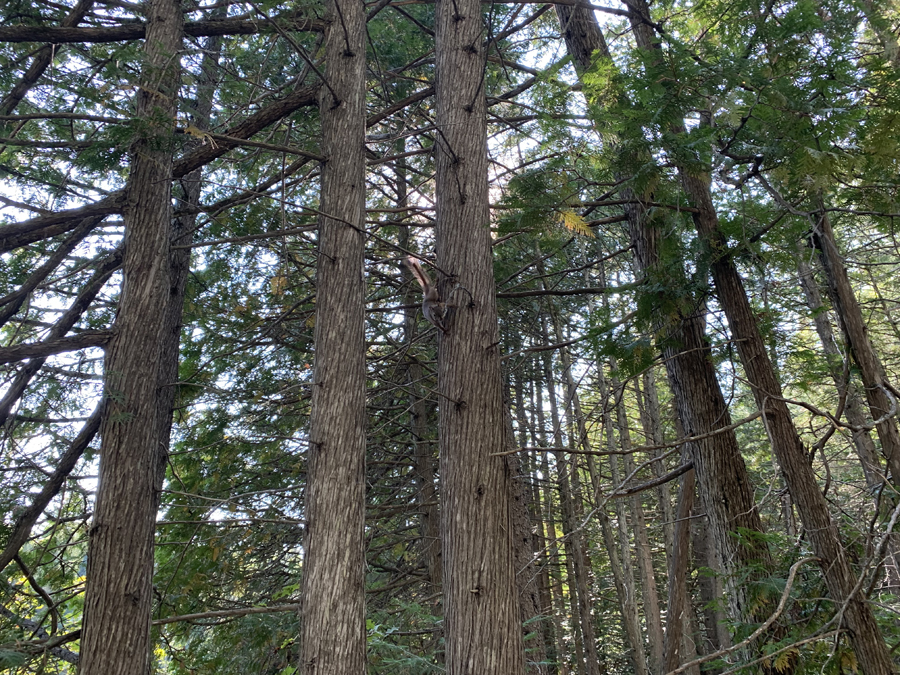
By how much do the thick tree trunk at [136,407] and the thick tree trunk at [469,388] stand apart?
2.26 meters

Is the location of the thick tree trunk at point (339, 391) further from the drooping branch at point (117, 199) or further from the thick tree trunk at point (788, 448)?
the thick tree trunk at point (788, 448)

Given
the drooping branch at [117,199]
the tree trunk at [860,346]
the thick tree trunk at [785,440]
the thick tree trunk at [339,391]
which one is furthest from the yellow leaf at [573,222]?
the drooping branch at [117,199]

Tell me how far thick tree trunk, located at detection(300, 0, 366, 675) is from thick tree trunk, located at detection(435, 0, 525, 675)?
59cm

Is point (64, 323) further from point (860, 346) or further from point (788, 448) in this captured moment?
point (860, 346)

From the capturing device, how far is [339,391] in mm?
4023

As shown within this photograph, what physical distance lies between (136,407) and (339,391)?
1600mm

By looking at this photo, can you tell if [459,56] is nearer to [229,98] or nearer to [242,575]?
[229,98]

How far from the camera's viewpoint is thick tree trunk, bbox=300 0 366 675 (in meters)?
3.50

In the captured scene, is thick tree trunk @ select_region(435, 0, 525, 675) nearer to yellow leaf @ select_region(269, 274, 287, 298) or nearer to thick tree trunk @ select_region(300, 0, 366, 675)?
thick tree trunk @ select_region(300, 0, 366, 675)

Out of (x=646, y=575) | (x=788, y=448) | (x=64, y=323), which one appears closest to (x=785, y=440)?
(x=788, y=448)

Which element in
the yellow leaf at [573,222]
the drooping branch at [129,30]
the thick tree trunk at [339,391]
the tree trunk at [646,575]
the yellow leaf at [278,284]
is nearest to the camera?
the thick tree trunk at [339,391]

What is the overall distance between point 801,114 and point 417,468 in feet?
21.2

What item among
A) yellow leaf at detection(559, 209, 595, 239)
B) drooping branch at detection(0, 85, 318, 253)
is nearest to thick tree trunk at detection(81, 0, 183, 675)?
drooping branch at detection(0, 85, 318, 253)

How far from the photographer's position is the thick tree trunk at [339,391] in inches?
138
